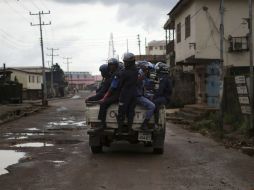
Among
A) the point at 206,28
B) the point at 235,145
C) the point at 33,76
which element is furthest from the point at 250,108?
the point at 33,76

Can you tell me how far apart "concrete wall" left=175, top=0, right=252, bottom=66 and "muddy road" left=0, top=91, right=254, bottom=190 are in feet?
60.8

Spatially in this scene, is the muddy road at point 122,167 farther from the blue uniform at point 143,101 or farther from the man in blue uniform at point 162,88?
the man in blue uniform at point 162,88

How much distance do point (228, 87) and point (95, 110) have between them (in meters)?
11.0

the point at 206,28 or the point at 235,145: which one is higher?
the point at 206,28

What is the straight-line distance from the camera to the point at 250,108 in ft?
57.2

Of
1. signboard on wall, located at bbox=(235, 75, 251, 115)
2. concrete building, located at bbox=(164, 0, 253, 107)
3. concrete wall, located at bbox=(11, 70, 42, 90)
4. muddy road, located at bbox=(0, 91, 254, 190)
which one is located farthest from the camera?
concrete wall, located at bbox=(11, 70, 42, 90)

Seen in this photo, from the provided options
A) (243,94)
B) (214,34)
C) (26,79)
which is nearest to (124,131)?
(243,94)

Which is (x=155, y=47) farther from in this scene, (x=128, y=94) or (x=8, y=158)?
(x=8, y=158)

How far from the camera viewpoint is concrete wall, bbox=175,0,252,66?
116 ft

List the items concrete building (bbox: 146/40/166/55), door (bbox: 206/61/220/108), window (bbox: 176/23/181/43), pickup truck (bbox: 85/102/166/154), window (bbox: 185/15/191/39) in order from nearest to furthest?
Result: 1. pickup truck (bbox: 85/102/166/154)
2. door (bbox: 206/61/220/108)
3. window (bbox: 185/15/191/39)
4. window (bbox: 176/23/181/43)
5. concrete building (bbox: 146/40/166/55)

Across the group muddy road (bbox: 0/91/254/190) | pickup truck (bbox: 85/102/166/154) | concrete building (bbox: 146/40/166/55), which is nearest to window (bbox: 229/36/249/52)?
muddy road (bbox: 0/91/254/190)

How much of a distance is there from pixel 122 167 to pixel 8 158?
3.10m

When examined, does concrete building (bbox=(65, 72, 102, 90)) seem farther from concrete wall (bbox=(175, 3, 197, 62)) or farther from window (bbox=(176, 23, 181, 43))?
concrete wall (bbox=(175, 3, 197, 62))

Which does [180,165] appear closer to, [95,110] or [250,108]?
[95,110]
